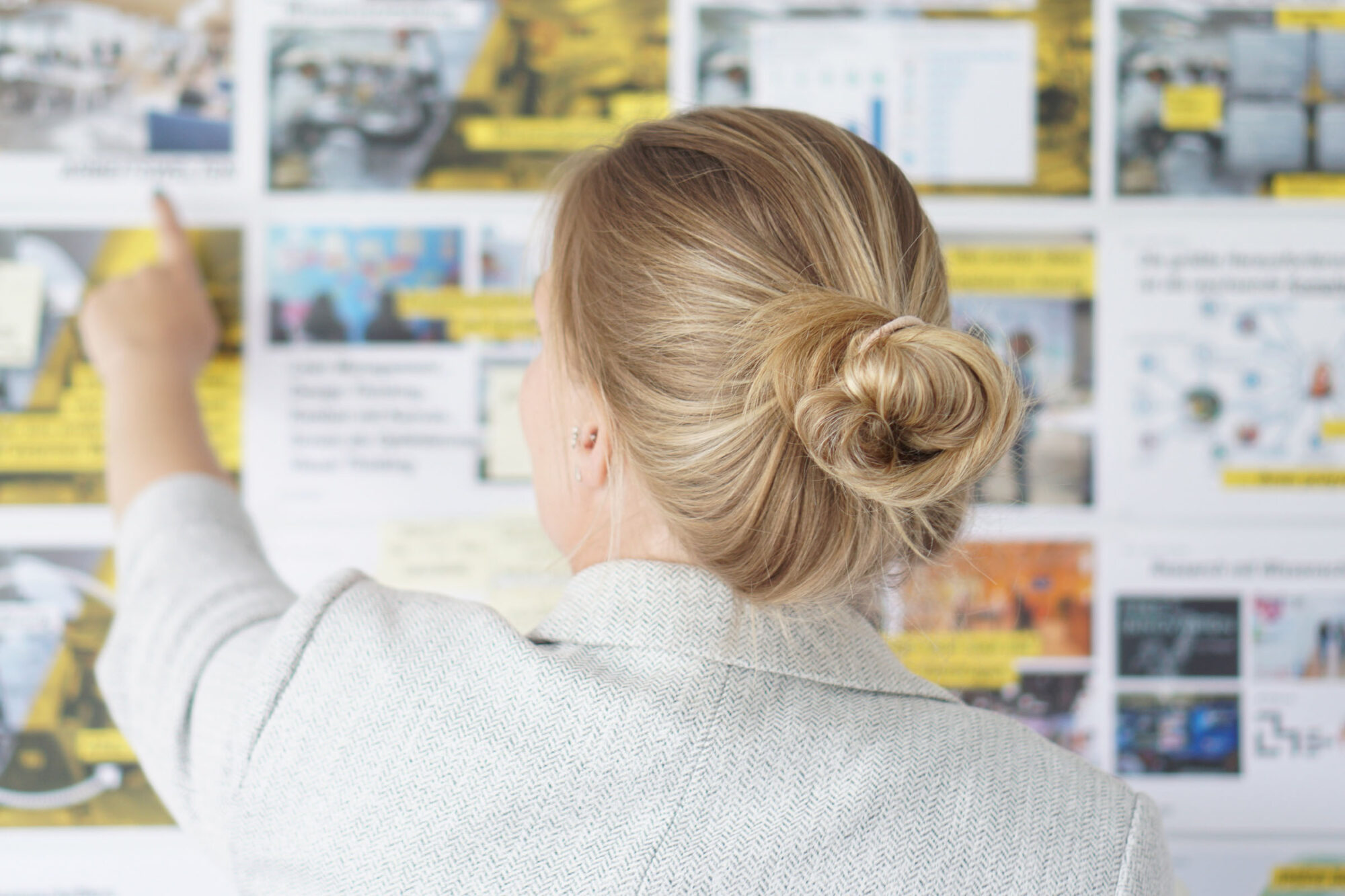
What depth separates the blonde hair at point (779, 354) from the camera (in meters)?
0.45

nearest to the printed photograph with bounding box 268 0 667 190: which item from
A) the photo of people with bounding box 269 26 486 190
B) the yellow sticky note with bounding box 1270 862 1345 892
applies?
the photo of people with bounding box 269 26 486 190

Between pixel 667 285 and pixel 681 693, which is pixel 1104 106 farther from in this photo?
pixel 681 693

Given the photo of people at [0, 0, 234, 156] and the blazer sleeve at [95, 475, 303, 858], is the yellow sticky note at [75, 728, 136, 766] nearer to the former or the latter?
the blazer sleeve at [95, 475, 303, 858]

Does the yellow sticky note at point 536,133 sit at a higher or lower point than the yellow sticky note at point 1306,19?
lower

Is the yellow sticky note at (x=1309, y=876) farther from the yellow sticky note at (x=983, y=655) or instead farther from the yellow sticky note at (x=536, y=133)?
the yellow sticky note at (x=536, y=133)

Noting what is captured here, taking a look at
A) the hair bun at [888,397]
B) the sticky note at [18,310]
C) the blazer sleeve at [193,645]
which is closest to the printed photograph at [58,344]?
the sticky note at [18,310]

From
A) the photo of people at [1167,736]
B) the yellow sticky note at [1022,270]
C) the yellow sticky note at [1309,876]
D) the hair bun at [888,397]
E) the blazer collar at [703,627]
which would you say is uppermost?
the yellow sticky note at [1022,270]

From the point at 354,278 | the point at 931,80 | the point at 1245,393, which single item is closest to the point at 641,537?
the point at 354,278

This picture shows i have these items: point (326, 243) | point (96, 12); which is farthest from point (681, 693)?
point (96, 12)

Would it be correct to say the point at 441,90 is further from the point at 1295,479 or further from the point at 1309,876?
the point at 1309,876

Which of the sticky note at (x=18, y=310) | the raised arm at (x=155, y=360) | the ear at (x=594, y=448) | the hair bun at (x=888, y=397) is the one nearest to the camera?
the hair bun at (x=888, y=397)

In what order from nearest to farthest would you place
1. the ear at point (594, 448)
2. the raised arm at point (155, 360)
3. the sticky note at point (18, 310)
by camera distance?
the ear at point (594, 448) → the raised arm at point (155, 360) → the sticky note at point (18, 310)

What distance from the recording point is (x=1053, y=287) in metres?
0.92

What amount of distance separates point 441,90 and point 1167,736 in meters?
0.93
